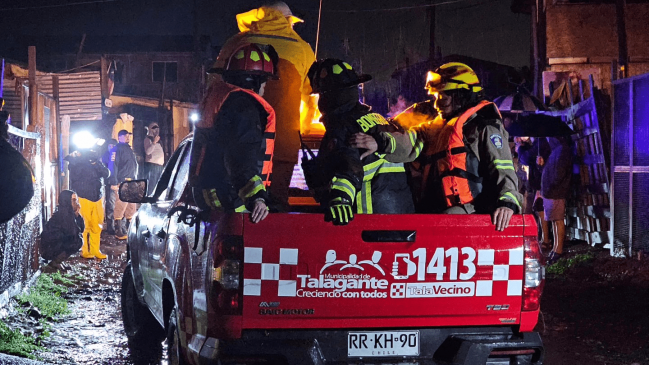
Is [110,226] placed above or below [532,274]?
below

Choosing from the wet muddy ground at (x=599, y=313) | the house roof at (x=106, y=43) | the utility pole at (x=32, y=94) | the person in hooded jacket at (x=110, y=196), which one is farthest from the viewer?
the house roof at (x=106, y=43)

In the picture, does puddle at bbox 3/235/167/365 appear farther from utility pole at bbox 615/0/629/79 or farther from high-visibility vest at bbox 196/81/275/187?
utility pole at bbox 615/0/629/79

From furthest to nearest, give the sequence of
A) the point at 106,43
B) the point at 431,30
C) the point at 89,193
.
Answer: the point at 106,43 < the point at 431,30 < the point at 89,193

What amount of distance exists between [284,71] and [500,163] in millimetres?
2062

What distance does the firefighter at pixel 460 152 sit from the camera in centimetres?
447

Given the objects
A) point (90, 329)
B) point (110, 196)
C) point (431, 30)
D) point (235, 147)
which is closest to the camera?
point (235, 147)

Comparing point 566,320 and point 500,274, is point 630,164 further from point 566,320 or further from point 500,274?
point 500,274

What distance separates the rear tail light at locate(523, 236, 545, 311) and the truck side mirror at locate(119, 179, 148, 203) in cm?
285

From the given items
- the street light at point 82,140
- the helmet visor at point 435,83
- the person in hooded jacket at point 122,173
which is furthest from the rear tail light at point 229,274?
the street light at point 82,140

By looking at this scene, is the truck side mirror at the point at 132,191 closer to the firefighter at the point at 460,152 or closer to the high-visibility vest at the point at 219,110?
the high-visibility vest at the point at 219,110

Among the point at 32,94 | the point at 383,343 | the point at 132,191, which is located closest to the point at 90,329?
the point at 132,191

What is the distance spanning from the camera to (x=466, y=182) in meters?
4.56

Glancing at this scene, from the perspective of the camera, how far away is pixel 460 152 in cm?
455

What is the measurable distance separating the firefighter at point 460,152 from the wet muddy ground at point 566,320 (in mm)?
908
